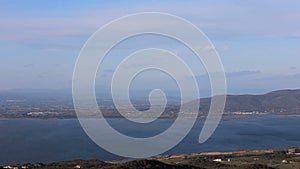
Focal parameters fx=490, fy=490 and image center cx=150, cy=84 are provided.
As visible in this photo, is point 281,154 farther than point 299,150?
No

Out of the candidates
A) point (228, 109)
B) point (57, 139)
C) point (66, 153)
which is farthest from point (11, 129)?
point (228, 109)

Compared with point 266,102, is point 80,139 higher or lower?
lower

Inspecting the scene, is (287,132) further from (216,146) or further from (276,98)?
(276,98)

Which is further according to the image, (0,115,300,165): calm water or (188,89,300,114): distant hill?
(188,89,300,114): distant hill

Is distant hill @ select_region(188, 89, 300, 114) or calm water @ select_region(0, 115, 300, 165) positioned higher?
distant hill @ select_region(188, 89, 300, 114)

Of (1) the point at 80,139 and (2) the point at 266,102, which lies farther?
(2) the point at 266,102
